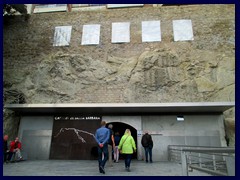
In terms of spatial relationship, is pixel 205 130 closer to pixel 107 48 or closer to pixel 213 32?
pixel 213 32

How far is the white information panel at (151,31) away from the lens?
55.2 feet

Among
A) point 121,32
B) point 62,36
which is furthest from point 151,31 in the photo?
point 62,36

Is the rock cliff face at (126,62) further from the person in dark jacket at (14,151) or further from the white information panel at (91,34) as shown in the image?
the person in dark jacket at (14,151)

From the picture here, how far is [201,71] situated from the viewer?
50.9 ft

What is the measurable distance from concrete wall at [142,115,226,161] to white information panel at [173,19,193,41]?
6.50 meters

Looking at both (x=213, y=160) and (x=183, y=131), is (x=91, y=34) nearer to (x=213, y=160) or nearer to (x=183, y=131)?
(x=183, y=131)

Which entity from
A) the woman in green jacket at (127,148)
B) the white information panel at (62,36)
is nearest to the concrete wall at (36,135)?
the white information panel at (62,36)

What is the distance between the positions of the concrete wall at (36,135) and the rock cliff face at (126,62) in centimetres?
109

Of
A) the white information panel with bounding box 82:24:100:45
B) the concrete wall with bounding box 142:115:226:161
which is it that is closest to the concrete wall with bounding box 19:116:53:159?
the concrete wall with bounding box 142:115:226:161

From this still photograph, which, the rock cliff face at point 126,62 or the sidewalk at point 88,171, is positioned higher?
the rock cliff face at point 126,62

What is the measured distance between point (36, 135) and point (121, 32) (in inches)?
391

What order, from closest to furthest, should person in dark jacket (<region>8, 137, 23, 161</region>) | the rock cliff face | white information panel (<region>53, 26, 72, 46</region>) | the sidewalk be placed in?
the sidewalk → person in dark jacket (<region>8, 137, 23, 161</region>) → the rock cliff face → white information panel (<region>53, 26, 72, 46</region>)

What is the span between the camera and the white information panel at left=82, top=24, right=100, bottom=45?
1716 cm

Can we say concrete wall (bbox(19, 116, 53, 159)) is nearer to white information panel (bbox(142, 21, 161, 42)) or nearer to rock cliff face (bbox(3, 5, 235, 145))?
rock cliff face (bbox(3, 5, 235, 145))
